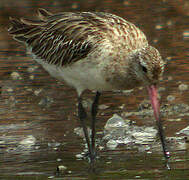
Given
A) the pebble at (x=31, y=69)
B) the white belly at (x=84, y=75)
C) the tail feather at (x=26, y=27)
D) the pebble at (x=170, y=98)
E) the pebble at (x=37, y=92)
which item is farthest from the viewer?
the pebble at (x=31, y=69)

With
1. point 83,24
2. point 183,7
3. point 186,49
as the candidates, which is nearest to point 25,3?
point 183,7

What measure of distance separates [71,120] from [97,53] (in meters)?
1.93

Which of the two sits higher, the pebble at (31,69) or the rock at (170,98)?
the pebble at (31,69)

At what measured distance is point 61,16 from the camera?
938 cm

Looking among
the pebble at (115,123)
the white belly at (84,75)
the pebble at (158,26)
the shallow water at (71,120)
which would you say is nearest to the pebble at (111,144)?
the shallow water at (71,120)

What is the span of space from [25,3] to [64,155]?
1348 centimetres

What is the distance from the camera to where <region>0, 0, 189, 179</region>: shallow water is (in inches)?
290

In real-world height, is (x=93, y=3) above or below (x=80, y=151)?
above

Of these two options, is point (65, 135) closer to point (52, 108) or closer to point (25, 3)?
point (52, 108)

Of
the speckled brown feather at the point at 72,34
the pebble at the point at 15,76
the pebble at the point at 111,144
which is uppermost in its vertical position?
the pebble at the point at 15,76

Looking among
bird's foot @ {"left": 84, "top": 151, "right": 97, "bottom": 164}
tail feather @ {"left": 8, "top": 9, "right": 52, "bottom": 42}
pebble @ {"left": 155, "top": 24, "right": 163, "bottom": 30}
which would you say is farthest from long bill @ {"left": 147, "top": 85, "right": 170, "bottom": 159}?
pebble @ {"left": 155, "top": 24, "right": 163, "bottom": 30}

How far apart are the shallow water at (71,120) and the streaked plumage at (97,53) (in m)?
0.80

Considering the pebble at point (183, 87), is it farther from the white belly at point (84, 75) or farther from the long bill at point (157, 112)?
the long bill at point (157, 112)

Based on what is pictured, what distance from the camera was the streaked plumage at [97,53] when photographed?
25.6ft
